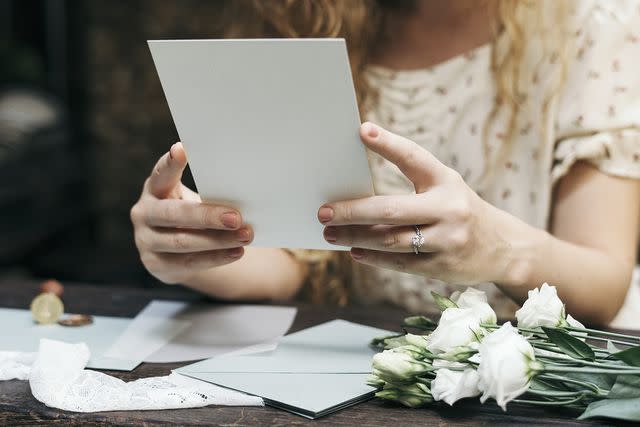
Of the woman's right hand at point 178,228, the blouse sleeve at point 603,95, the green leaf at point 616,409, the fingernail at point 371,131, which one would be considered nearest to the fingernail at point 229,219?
the woman's right hand at point 178,228

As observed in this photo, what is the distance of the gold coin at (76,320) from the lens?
100 centimetres

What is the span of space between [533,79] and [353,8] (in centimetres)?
36

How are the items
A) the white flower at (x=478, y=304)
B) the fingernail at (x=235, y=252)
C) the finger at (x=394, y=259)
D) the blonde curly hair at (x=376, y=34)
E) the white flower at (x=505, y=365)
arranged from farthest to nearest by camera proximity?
the blonde curly hair at (x=376, y=34) → the fingernail at (x=235, y=252) → the finger at (x=394, y=259) → the white flower at (x=478, y=304) → the white flower at (x=505, y=365)

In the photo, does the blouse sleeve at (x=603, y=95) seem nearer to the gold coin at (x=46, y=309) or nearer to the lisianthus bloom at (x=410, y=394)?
the lisianthus bloom at (x=410, y=394)

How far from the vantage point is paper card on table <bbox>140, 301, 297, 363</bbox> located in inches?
35.5

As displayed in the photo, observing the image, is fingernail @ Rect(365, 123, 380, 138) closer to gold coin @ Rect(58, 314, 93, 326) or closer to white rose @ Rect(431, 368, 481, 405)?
white rose @ Rect(431, 368, 481, 405)

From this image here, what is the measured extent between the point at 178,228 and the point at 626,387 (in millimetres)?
543

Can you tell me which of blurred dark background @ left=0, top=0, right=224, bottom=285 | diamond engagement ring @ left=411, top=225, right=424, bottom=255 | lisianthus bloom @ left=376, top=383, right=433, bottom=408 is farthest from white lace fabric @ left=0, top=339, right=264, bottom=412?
blurred dark background @ left=0, top=0, right=224, bottom=285

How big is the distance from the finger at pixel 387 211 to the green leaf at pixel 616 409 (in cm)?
23

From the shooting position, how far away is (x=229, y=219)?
85 cm

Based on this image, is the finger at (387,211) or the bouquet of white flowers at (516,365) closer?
the bouquet of white flowers at (516,365)

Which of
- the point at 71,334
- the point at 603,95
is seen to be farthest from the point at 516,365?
the point at 603,95

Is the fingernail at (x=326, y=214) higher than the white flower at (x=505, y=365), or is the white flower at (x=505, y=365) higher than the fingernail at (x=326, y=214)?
the fingernail at (x=326, y=214)

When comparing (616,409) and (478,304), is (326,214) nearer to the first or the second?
(478,304)
